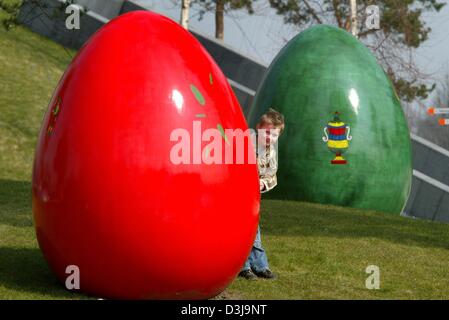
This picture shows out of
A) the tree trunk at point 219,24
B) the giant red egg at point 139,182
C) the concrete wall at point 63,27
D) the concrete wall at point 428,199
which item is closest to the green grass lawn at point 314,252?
the giant red egg at point 139,182

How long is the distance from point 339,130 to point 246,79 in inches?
450

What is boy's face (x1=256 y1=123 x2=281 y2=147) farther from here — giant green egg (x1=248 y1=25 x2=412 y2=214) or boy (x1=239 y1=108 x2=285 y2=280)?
giant green egg (x1=248 y1=25 x2=412 y2=214)

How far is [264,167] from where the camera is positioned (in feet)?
23.0

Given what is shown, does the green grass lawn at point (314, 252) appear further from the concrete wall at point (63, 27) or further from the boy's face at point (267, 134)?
the concrete wall at point (63, 27)

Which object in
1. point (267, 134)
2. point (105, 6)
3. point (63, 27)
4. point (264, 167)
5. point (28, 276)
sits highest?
point (105, 6)

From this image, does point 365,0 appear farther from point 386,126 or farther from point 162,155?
point 162,155

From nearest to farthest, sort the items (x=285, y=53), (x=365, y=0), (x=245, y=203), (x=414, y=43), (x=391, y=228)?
(x=245, y=203) < (x=391, y=228) < (x=285, y=53) < (x=365, y=0) < (x=414, y=43)

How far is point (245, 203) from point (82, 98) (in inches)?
56.7

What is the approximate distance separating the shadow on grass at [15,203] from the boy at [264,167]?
3.53 metres

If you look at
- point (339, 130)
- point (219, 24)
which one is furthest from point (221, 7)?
point (339, 130)

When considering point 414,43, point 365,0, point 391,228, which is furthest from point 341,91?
point 414,43

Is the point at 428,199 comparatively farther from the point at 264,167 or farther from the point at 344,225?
the point at 264,167

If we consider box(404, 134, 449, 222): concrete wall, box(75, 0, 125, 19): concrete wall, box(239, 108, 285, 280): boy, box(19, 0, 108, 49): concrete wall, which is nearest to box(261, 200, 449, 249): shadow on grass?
box(239, 108, 285, 280): boy

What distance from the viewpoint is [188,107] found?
18.7 feet
